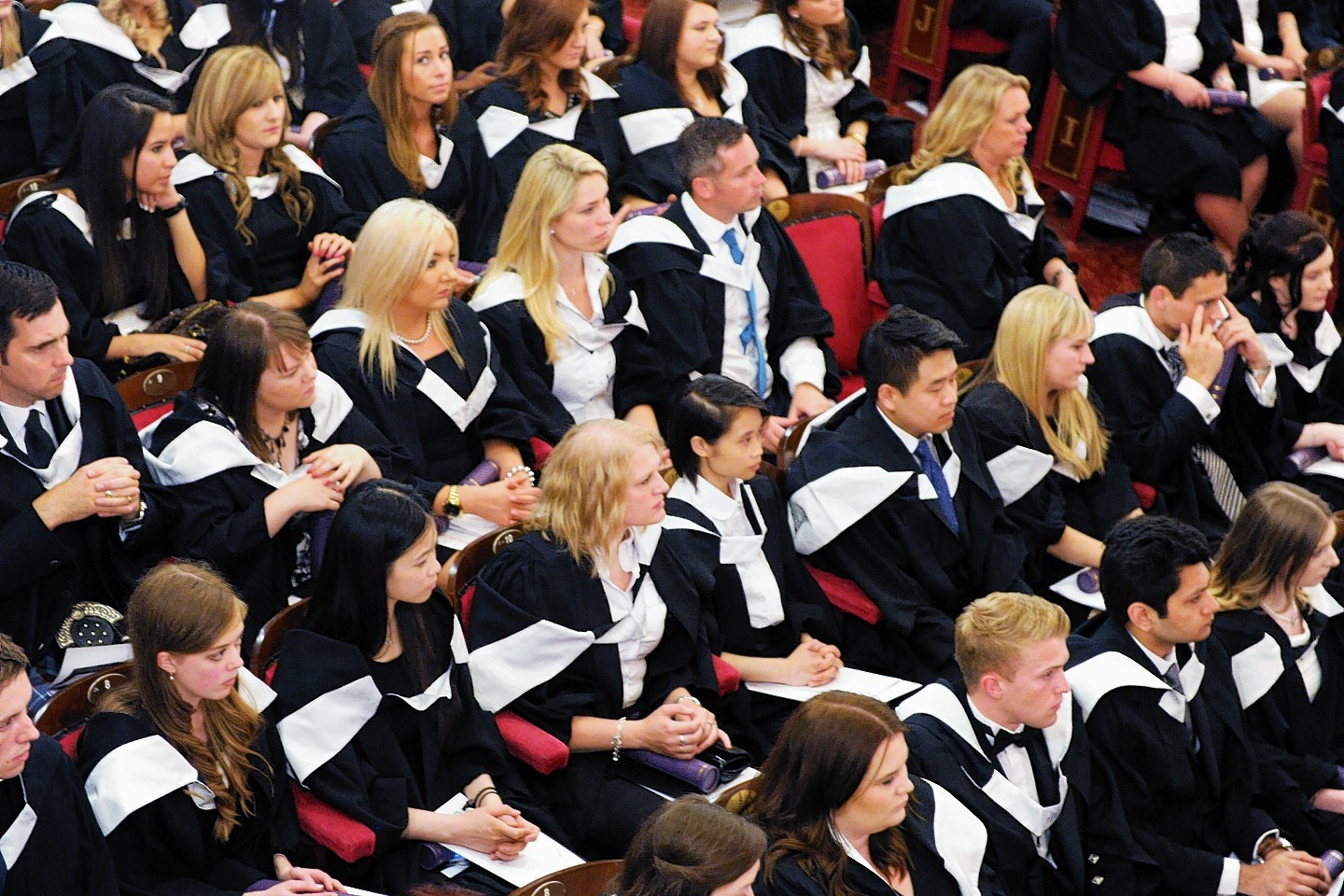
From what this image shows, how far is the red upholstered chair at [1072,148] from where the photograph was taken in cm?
700

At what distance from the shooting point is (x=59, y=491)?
365 cm

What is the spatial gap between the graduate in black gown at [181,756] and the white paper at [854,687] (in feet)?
4.12

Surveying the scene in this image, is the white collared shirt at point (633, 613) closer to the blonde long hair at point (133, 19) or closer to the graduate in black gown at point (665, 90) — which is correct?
the graduate in black gown at point (665, 90)

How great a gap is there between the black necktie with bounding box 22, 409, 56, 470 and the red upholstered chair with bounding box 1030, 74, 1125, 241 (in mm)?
4500

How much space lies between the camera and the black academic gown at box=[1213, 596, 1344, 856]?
4266mm

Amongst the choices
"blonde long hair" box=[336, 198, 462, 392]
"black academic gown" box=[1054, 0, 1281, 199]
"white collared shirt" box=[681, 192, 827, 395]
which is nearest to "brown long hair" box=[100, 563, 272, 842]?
"blonde long hair" box=[336, 198, 462, 392]

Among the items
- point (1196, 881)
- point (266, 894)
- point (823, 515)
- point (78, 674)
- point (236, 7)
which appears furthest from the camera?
point (236, 7)

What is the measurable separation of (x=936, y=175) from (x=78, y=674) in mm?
3195

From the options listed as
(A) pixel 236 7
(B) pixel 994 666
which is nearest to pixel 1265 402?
(B) pixel 994 666

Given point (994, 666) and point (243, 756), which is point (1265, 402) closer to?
point (994, 666)

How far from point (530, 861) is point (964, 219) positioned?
2.94 meters

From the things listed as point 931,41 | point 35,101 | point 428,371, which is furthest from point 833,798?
point 931,41

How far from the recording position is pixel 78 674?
3689mm

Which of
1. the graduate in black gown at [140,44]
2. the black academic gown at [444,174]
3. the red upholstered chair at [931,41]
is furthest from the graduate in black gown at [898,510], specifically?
the red upholstered chair at [931,41]
